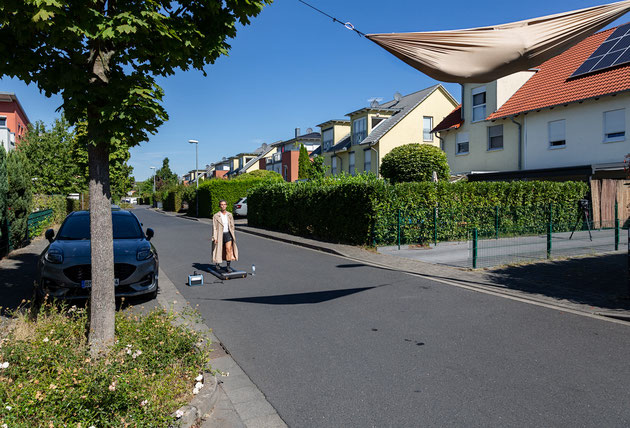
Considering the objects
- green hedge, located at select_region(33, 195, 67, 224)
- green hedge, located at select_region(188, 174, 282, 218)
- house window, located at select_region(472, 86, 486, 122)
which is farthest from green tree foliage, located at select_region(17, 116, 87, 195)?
house window, located at select_region(472, 86, 486, 122)

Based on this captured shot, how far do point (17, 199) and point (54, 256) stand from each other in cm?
788

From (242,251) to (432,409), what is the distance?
11798 mm

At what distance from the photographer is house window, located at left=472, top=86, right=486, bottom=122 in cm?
2667

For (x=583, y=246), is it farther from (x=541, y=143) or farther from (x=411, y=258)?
(x=541, y=143)

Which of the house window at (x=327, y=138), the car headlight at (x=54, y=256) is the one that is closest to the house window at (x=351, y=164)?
the house window at (x=327, y=138)

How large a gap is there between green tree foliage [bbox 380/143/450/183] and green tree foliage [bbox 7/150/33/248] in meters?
17.1

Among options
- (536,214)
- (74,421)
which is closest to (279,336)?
(74,421)

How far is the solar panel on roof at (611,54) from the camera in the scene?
19578mm

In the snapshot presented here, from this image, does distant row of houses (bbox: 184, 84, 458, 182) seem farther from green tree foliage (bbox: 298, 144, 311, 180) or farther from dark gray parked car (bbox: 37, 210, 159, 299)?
dark gray parked car (bbox: 37, 210, 159, 299)

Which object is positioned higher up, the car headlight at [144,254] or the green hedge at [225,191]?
the green hedge at [225,191]

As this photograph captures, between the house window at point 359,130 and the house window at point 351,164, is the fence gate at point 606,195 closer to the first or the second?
the house window at point 359,130

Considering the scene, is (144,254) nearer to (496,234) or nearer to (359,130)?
(496,234)

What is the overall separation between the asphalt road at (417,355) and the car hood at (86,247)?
4.37 feet

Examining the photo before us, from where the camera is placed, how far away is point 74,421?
114 inches
